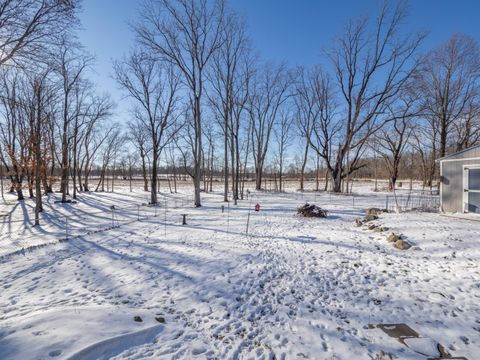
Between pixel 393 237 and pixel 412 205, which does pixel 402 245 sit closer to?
pixel 393 237

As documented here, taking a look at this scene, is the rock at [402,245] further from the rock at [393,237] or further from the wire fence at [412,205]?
the wire fence at [412,205]

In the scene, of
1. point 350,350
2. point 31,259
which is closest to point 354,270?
point 350,350

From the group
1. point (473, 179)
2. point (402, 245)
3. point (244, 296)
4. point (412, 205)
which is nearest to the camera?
point (244, 296)

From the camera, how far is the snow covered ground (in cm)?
292

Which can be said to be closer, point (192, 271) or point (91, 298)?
point (91, 298)

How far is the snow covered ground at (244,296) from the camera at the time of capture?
115 inches

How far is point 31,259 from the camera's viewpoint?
6.53 m

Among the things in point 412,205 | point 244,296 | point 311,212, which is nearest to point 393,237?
point 311,212

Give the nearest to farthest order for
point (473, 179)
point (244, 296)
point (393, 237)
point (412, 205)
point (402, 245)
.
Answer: point (244, 296), point (402, 245), point (393, 237), point (473, 179), point (412, 205)

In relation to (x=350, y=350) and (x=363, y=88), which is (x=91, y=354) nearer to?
(x=350, y=350)

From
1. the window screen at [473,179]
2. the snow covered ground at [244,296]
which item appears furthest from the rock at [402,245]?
the window screen at [473,179]

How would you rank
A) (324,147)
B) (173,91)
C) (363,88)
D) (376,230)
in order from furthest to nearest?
(324,147), (363,88), (173,91), (376,230)

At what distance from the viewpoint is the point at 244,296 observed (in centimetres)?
430

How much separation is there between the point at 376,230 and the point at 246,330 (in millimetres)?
7253
